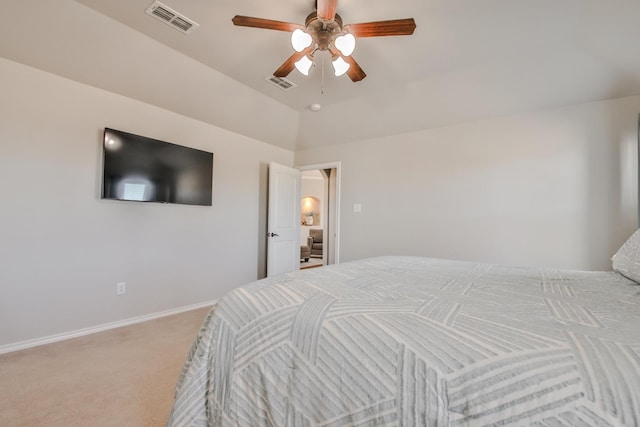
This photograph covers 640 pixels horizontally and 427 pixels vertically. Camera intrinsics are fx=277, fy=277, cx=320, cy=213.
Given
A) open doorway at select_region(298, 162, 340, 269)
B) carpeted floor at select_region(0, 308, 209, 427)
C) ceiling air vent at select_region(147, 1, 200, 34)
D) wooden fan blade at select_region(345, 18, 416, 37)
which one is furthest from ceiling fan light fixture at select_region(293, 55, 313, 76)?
open doorway at select_region(298, 162, 340, 269)

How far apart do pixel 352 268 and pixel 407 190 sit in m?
2.39

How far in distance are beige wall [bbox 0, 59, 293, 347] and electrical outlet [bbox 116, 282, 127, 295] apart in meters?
0.03

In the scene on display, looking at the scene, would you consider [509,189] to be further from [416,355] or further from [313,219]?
[313,219]

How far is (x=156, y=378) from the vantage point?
184 cm

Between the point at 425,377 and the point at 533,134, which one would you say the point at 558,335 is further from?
the point at 533,134

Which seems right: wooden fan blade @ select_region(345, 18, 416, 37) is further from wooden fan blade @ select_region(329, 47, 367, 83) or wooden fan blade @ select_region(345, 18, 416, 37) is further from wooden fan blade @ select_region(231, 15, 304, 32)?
wooden fan blade @ select_region(231, 15, 304, 32)

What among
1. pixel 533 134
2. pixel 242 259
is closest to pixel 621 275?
pixel 533 134

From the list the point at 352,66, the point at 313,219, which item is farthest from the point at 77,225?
the point at 313,219

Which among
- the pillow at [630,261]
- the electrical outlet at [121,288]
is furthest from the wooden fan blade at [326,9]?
the electrical outlet at [121,288]

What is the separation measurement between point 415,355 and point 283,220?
3706 millimetres

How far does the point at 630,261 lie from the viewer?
130 cm

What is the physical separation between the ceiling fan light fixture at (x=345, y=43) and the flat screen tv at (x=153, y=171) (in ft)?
7.05

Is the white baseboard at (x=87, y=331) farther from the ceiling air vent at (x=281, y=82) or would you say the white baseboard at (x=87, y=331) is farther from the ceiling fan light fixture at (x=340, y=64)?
the ceiling air vent at (x=281, y=82)

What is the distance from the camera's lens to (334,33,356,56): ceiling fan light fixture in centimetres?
189
